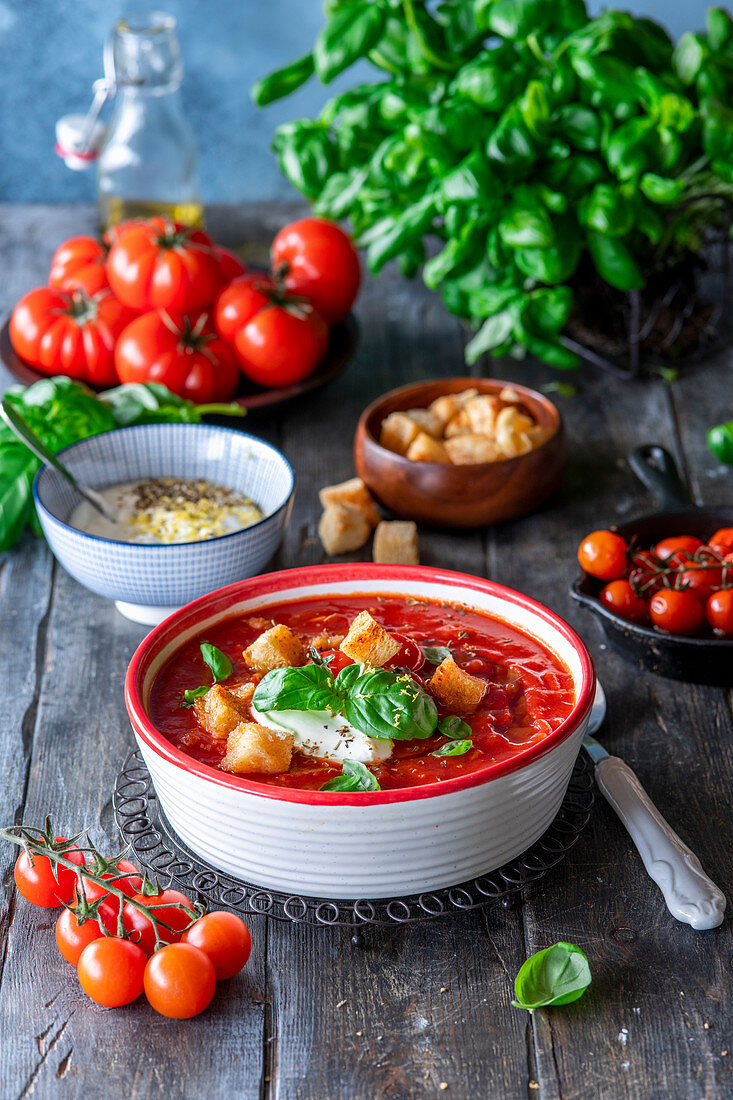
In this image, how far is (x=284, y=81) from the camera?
2904 millimetres

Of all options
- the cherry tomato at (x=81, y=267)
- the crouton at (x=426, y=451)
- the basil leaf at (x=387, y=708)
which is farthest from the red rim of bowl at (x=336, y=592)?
the cherry tomato at (x=81, y=267)

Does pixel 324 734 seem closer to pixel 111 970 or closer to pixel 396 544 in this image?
pixel 111 970

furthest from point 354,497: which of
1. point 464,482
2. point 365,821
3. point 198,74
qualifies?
point 198,74

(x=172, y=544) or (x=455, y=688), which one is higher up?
(x=455, y=688)

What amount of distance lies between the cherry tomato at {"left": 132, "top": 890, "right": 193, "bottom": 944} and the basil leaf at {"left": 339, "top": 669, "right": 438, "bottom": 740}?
293 mm

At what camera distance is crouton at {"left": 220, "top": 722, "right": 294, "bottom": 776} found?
1.37m

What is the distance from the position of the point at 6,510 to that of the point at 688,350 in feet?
5.79

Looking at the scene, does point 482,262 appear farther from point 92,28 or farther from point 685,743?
point 92,28

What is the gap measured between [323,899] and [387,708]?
24cm

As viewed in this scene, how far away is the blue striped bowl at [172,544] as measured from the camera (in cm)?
194

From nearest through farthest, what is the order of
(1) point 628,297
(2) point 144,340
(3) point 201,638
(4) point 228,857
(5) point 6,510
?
(4) point 228,857
(3) point 201,638
(5) point 6,510
(2) point 144,340
(1) point 628,297

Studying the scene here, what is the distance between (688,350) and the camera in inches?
117

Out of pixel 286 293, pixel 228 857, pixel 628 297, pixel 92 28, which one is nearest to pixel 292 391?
pixel 286 293

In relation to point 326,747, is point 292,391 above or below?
below
